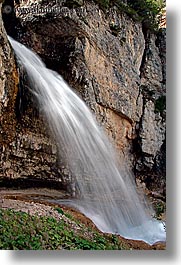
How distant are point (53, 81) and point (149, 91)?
2.47 ft

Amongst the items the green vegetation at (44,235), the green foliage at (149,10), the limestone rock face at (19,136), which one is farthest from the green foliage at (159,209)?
the green foliage at (149,10)

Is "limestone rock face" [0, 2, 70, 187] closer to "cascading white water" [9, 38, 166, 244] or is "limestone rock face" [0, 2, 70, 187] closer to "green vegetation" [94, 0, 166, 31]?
"cascading white water" [9, 38, 166, 244]

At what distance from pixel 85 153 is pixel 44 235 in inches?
30.4

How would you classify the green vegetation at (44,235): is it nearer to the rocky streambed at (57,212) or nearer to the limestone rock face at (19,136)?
the rocky streambed at (57,212)

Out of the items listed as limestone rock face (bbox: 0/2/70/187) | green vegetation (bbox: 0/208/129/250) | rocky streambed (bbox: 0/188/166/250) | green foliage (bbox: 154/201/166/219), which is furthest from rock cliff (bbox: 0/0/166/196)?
green vegetation (bbox: 0/208/129/250)

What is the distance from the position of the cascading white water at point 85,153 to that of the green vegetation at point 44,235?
0.87ft

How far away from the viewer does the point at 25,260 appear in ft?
8.34

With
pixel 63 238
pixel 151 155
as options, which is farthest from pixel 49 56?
pixel 63 238

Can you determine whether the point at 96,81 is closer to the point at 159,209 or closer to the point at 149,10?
the point at 149,10

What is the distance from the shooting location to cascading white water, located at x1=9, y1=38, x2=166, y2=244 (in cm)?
300

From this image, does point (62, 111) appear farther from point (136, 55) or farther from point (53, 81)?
point (136, 55)

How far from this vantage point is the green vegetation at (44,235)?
251cm

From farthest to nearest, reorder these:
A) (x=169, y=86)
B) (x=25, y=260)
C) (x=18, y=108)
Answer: (x=18, y=108)
(x=169, y=86)
(x=25, y=260)

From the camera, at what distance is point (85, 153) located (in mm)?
3158
